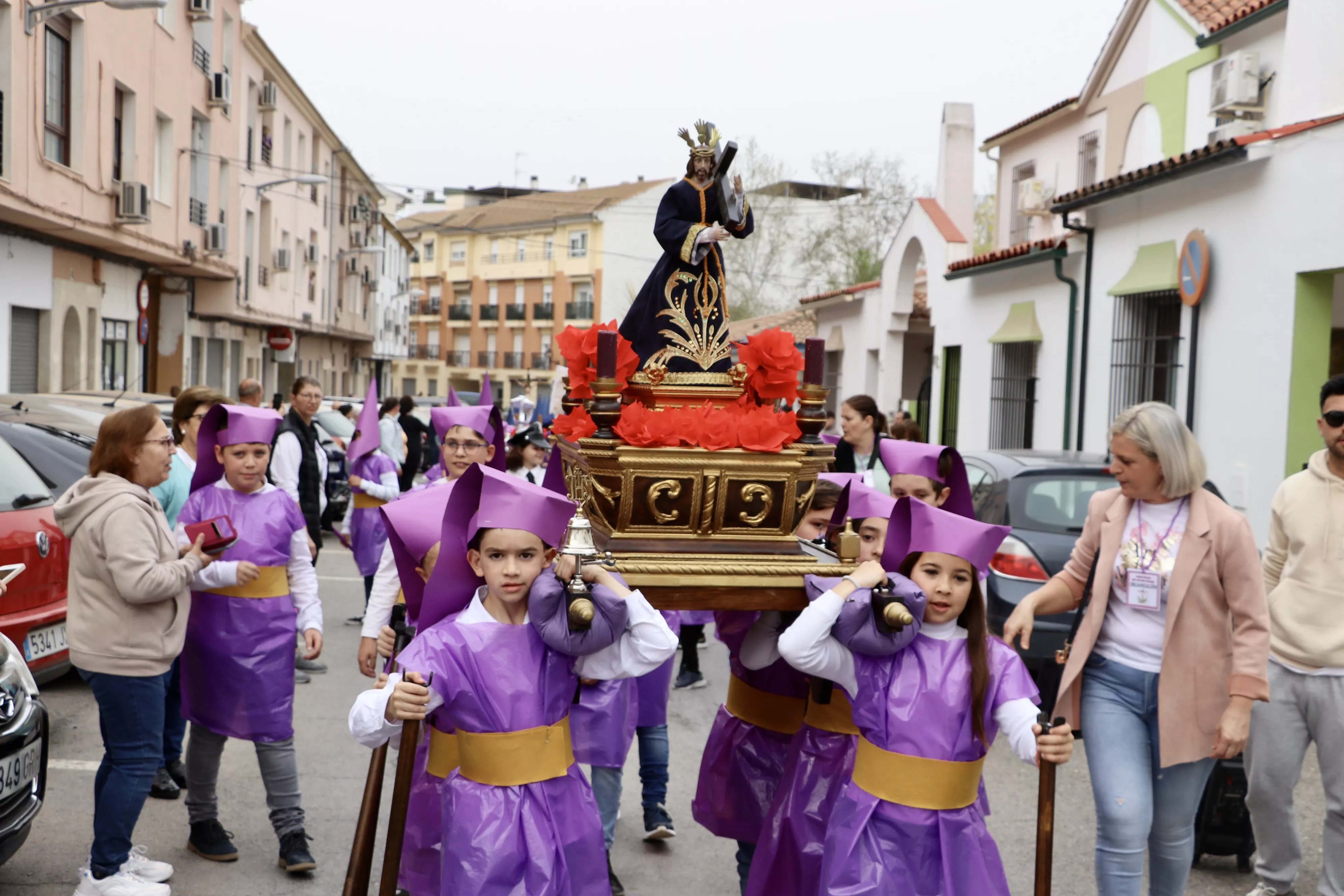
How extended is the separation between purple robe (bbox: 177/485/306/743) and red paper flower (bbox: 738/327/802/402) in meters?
2.17

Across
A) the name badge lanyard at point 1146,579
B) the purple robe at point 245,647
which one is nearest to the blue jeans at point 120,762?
the purple robe at point 245,647

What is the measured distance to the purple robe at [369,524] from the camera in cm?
876

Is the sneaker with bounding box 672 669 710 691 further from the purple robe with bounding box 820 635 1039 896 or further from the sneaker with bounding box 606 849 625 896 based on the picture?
the purple robe with bounding box 820 635 1039 896

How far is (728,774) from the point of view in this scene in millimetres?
4289

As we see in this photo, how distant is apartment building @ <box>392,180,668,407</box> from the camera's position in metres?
59.3

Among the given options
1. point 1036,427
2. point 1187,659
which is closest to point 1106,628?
point 1187,659

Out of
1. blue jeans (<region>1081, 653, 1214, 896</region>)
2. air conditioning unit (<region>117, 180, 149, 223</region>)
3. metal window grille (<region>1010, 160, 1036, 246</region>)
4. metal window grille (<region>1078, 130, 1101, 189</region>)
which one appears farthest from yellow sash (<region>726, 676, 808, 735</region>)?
air conditioning unit (<region>117, 180, 149, 223</region>)

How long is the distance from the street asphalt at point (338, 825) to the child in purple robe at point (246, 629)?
0.18 metres

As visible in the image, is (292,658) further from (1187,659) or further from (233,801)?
(1187,659)

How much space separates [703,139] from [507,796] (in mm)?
2118

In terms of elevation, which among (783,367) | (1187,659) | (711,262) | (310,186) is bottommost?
(1187,659)

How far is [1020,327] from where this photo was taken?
50.0 feet

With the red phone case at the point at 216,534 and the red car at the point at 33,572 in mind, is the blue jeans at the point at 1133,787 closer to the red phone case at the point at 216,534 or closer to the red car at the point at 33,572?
the red phone case at the point at 216,534

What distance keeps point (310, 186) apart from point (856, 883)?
3405cm
